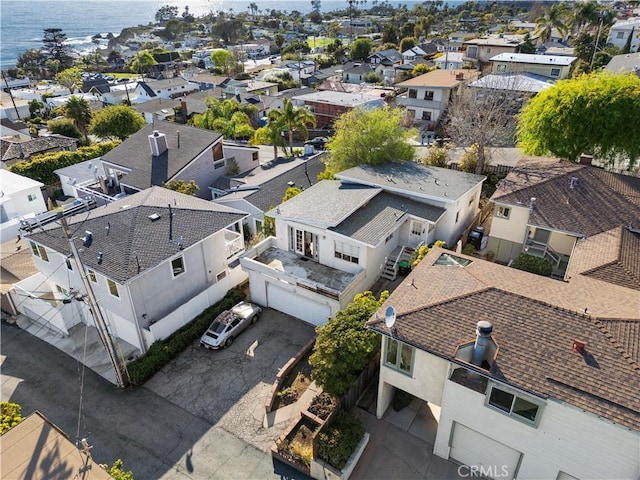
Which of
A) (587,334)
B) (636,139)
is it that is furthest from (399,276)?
(636,139)

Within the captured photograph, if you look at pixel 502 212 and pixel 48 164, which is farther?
pixel 48 164

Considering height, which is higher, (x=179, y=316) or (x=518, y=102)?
(x=518, y=102)

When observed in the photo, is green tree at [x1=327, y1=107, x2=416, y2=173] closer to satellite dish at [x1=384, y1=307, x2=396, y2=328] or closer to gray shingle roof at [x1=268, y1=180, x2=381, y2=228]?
gray shingle roof at [x1=268, y1=180, x2=381, y2=228]

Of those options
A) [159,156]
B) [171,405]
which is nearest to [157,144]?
[159,156]

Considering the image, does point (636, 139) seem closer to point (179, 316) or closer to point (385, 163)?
point (385, 163)

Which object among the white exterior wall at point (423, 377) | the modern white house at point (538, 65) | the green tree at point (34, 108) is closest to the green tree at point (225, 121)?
the modern white house at point (538, 65)

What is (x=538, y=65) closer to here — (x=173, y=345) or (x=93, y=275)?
(x=173, y=345)

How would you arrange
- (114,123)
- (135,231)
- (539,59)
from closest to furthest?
(135,231)
(114,123)
(539,59)

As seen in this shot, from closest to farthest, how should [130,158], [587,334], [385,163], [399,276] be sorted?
[587,334]
[399,276]
[385,163]
[130,158]
